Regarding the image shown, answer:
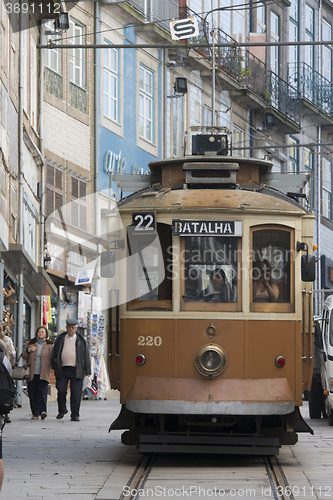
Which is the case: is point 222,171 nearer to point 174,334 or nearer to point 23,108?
point 174,334

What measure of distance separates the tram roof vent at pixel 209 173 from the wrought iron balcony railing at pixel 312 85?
35.7m

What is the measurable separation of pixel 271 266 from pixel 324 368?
8.59 m

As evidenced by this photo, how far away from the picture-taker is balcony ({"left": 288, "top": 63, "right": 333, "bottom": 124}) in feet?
168

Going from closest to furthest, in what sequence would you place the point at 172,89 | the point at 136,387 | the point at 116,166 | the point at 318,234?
the point at 136,387 → the point at 116,166 → the point at 172,89 → the point at 318,234

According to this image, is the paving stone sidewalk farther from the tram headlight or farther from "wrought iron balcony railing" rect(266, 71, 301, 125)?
"wrought iron balcony railing" rect(266, 71, 301, 125)

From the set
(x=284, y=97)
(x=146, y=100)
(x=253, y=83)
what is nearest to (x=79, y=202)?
(x=146, y=100)

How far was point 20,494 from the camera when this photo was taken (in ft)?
39.5

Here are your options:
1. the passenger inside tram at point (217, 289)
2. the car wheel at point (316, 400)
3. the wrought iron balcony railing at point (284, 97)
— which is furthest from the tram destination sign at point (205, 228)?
the wrought iron balcony railing at point (284, 97)

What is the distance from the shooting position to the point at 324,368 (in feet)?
75.7

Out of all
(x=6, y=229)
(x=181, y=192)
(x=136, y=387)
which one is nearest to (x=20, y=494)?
(x=136, y=387)

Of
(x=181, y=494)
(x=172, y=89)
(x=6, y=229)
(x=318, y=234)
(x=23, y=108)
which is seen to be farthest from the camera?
(x=318, y=234)

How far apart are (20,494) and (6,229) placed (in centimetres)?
1253

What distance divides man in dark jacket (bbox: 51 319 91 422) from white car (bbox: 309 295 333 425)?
4.00 m

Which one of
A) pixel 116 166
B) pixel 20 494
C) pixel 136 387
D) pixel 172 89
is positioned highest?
pixel 172 89
